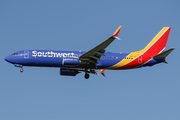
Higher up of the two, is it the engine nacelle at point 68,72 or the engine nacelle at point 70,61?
the engine nacelle at point 70,61

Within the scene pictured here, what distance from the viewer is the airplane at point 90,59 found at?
5876 centimetres

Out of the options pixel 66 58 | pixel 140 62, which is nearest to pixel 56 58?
pixel 66 58

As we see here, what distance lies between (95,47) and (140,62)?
10.5 m

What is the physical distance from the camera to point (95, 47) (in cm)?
5572

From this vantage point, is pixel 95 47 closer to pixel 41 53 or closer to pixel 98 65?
pixel 98 65

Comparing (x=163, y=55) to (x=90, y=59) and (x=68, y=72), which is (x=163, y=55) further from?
(x=68, y=72)

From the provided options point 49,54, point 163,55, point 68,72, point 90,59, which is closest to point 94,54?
point 90,59

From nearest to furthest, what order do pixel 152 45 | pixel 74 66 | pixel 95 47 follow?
pixel 95 47 < pixel 74 66 < pixel 152 45

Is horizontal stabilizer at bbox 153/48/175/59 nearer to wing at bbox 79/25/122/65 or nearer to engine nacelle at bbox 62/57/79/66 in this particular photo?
wing at bbox 79/25/122/65

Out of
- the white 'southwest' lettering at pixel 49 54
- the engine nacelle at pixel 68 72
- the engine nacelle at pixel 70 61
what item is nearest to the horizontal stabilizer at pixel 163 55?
the engine nacelle at pixel 70 61

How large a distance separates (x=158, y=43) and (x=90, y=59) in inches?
547

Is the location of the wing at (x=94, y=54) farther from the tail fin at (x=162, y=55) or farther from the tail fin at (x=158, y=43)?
the tail fin at (x=162, y=55)

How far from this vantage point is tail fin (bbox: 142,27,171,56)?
209 ft

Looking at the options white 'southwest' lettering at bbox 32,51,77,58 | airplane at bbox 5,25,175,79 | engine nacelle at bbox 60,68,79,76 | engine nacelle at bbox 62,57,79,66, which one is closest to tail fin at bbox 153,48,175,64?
airplane at bbox 5,25,175,79
